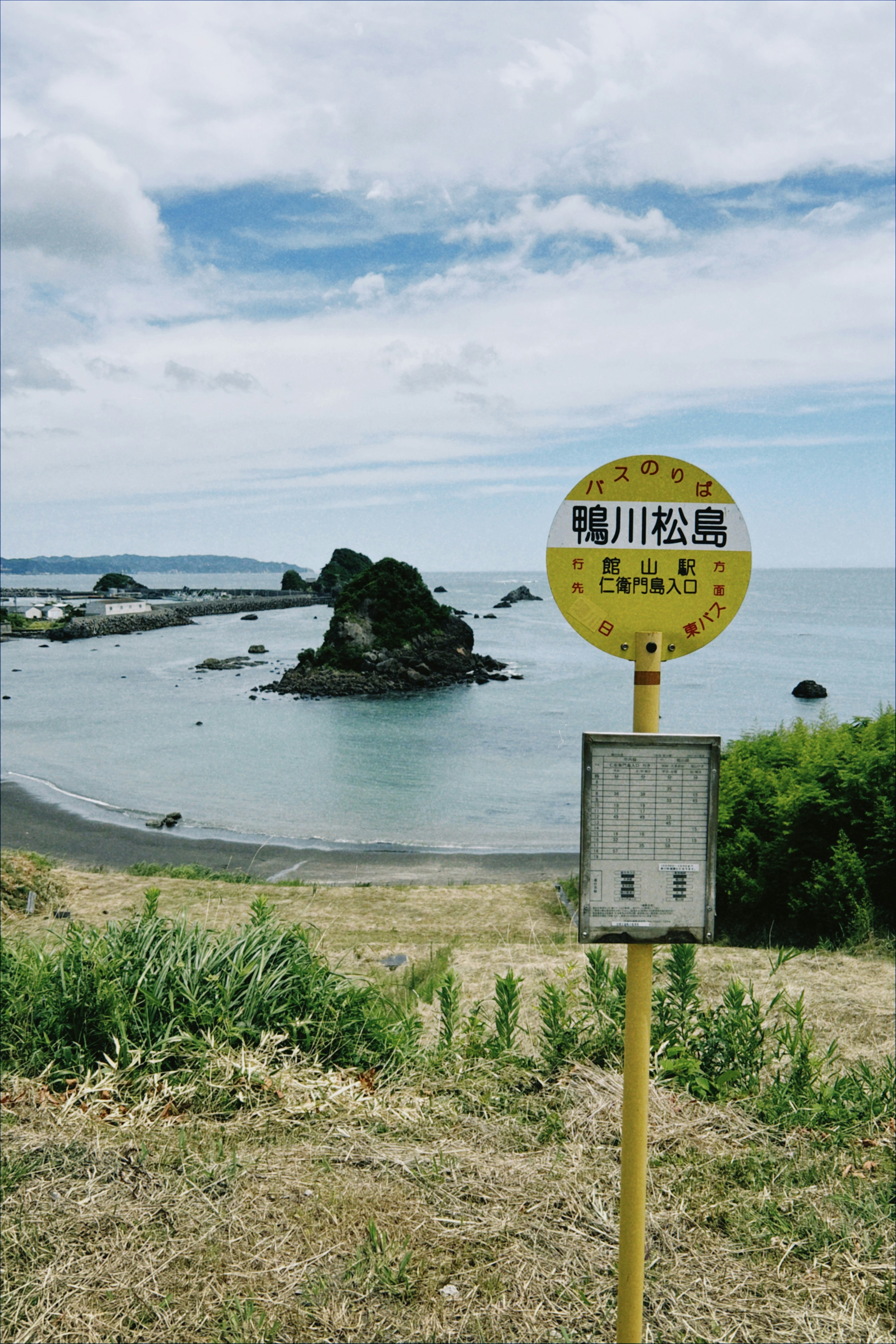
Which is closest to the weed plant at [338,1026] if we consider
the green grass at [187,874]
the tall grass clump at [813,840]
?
the tall grass clump at [813,840]

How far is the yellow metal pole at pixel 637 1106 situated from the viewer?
2299 mm

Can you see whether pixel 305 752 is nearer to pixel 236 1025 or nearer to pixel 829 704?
pixel 829 704

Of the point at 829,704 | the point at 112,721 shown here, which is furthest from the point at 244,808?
the point at 829,704

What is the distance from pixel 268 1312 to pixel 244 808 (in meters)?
25.8

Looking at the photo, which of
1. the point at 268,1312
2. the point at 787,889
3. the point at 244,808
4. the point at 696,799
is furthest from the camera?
the point at 244,808

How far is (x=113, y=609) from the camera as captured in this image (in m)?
115

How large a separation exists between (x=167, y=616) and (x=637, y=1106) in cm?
11826

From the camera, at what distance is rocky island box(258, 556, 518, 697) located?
55.6 m

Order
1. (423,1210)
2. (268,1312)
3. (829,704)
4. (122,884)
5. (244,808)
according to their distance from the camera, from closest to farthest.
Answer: (268,1312) < (423,1210) < (122,884) < (244,808) < (829,704)

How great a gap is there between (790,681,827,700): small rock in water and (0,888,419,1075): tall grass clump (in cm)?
5071

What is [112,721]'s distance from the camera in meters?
44.0

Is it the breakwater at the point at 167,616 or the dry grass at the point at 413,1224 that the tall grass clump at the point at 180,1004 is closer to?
the dry grass at the point at 413,1224

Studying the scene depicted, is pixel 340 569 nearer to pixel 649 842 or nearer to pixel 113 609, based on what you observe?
pixel 113 609

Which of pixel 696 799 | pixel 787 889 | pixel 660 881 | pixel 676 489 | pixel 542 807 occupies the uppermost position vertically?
pixel 676 489
